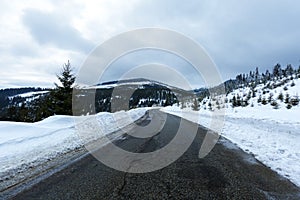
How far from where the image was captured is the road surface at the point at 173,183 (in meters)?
3.66

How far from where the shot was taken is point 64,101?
27625 mm

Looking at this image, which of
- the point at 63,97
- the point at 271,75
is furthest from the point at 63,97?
the point at 271,75

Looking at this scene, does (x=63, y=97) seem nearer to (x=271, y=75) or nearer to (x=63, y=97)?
(x=63, y=97)

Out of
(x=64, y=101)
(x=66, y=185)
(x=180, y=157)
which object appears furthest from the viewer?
(x=64, y=101)

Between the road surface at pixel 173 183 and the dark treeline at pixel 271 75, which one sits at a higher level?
the dark treeline at pixel 271 75

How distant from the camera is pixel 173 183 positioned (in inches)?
165

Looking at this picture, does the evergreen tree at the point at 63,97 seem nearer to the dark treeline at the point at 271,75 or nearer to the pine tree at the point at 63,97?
the pine tree at the point at 63,97

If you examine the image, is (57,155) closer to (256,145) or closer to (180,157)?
(180,157)

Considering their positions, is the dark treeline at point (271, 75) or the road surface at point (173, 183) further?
the dark treeline at point (271, 75)

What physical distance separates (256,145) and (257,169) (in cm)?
316

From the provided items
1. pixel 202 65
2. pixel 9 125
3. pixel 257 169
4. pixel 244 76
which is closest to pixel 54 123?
pixel 9 125

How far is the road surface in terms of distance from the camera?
366 cm

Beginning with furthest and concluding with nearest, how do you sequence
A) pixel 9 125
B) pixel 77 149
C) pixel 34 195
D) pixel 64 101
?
pixel 64 101 → pixel 9 125 → pixel 77 149 → pixel 34 195

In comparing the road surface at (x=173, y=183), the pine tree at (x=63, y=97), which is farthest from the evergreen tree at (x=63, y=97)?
the road surface at (x=173, y=183)
